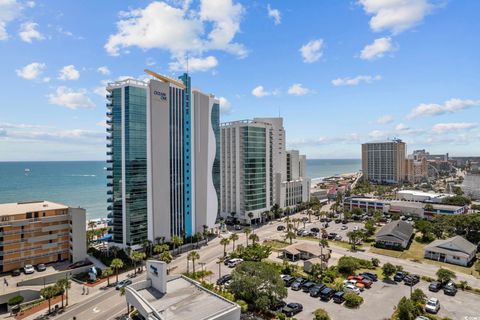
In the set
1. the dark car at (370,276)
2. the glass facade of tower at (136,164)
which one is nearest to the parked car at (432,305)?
the dark car at (370,276)

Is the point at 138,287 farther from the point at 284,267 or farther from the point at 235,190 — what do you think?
the point at 235,190

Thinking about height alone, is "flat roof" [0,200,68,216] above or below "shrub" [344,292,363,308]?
above

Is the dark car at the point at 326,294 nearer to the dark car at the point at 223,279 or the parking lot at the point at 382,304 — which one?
the parking lot at the point at 382,304

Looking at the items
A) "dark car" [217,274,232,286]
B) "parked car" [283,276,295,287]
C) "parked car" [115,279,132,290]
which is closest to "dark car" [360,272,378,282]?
"parked car" [283,276,295,287]

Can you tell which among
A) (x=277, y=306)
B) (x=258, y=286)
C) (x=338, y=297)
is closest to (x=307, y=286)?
(x=338, y=297)

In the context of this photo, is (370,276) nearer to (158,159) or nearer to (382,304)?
(382,304)

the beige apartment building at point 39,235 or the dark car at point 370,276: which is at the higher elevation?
the beige apartment building at point 39,235

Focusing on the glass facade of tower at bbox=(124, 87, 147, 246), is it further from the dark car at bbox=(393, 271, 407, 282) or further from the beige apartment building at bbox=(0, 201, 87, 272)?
the dark car at bbox=(393, 271, 407, 282)
